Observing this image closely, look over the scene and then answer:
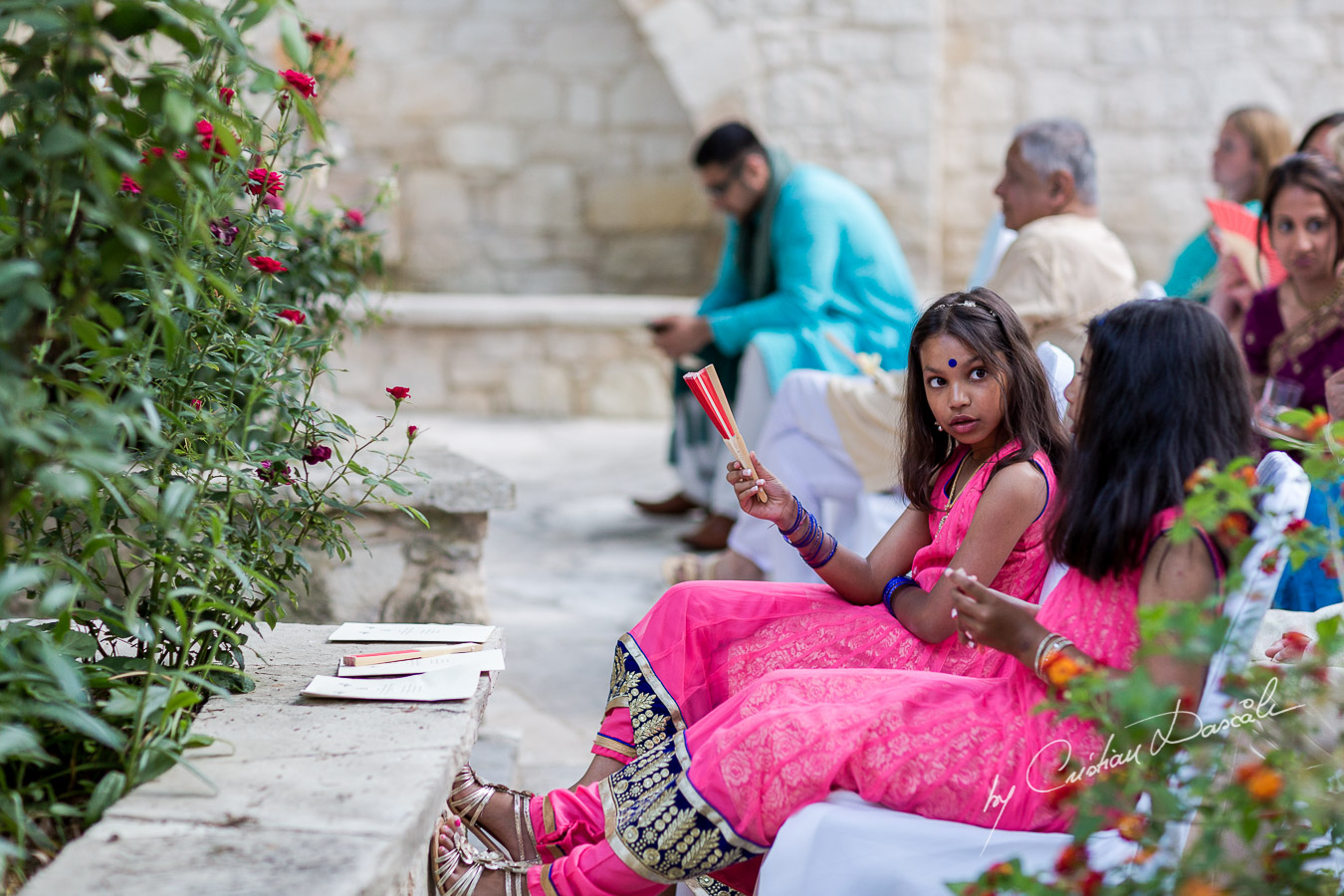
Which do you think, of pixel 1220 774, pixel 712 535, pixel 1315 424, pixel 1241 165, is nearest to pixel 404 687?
pixel 1220 774

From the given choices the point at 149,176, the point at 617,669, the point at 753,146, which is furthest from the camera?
the point at 753,146

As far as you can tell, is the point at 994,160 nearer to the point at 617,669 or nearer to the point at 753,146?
the point at 753,146

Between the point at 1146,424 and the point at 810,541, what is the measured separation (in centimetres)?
63

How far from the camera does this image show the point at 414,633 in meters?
1.92

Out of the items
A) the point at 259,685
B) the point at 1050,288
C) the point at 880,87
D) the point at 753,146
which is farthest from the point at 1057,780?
the point at 880,87

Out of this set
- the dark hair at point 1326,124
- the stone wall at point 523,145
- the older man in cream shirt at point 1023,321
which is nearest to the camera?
the older man in cream shirt at point 1023,321

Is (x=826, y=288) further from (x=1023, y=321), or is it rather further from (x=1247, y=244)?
(x=1247, y=244)

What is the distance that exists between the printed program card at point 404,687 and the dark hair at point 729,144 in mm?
2716

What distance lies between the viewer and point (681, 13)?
20.2 feet

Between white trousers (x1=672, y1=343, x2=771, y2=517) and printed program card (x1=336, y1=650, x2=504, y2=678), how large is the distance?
7.64 ft

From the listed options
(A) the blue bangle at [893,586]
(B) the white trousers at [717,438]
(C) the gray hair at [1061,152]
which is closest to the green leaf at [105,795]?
(A) the blue bangle at [893,586]

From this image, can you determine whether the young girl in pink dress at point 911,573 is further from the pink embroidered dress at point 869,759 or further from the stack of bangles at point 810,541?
the pink embroidered dress at point 869,759

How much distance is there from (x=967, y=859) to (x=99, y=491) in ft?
3.54

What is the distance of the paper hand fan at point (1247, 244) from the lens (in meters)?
3.25
